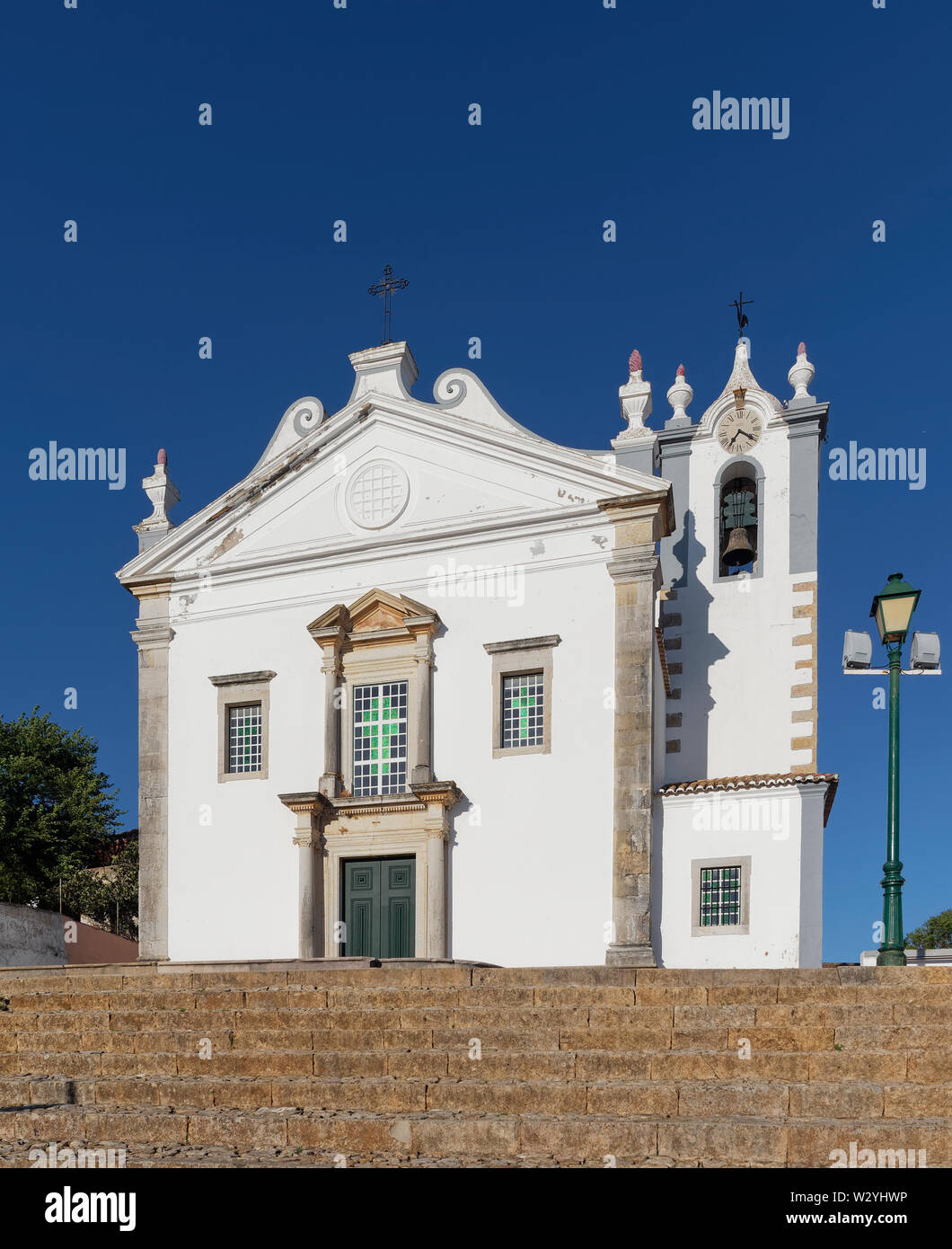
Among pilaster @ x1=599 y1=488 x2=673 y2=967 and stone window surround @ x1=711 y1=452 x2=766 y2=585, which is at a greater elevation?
stone window surround @ x1=711 y1=452 x2=766 y2=585

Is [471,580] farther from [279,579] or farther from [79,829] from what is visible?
[79,829]

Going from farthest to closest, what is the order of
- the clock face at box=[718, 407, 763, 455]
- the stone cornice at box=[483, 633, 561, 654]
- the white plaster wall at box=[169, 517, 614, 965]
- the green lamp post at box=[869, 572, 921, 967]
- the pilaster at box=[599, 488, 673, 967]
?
the clock face at box=[718, 407, 763, 455] < the stone cornice at box=[483, 633, 561, 654] < the white plaster wall at box=[169, 517, 614, 965] < the pilaster at box=[599, 488, 673, 967] < the green lamp post at box=[869, 572, 921, 967]

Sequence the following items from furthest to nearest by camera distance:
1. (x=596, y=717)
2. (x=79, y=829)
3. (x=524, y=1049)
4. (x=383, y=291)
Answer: (x=79, y=829) → (x=383, y=291) → (x=596, y=717) → (x=524, y=1049)

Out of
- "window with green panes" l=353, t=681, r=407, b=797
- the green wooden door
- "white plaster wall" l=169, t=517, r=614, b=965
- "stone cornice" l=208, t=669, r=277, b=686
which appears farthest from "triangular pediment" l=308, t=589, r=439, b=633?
the green wooden door

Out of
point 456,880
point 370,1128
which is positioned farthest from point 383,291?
point 370,1128

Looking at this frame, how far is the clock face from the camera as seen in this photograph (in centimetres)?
2164

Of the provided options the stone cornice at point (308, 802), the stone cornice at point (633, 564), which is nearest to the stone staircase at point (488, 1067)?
the stone cornice at point (308, 802)

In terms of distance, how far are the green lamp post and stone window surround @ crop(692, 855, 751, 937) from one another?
16.0 ft

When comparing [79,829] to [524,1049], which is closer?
[524,1049]

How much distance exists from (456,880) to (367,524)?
18.3ft

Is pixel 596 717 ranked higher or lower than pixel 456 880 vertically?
higher

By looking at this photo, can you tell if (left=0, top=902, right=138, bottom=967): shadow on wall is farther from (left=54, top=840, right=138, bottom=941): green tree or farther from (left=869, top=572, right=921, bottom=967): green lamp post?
(left=869, top=572, right=921, bottom=967): green lamp post

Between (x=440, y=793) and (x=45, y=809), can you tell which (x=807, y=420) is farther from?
(x=45, y=809)
